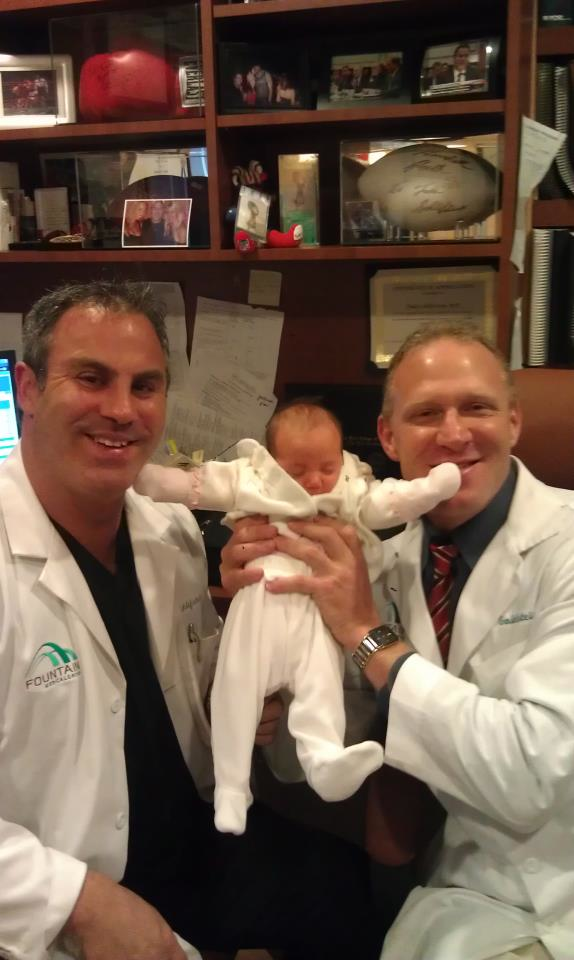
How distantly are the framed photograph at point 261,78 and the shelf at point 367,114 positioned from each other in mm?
37

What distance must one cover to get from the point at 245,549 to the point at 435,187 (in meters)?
0.98

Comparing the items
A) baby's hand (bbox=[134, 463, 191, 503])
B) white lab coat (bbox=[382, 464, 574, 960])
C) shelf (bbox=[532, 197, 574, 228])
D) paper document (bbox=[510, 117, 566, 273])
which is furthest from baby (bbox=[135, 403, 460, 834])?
shelf (bbox=[532, 197, 574, 228])

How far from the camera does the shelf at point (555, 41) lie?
5.83 feet

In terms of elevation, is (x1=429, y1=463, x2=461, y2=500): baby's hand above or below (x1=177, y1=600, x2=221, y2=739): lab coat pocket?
above

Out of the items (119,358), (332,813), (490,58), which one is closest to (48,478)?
(119,358)

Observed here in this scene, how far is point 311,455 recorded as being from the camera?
3.99ft

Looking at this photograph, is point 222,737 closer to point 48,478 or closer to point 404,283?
point 48,478

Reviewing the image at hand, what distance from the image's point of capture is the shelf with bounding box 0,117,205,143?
1725 millimetres

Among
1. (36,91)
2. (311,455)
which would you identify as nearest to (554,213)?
(311,455)

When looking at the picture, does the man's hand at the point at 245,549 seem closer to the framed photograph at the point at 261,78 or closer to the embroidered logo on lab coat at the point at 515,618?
the embroidered logo on lab coat at the point at 515,618

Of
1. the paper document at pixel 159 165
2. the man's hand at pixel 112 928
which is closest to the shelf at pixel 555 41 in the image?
the paper document at pixel 159 165

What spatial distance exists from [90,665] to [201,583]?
1.10ft

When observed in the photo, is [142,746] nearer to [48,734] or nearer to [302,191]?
[48,734]

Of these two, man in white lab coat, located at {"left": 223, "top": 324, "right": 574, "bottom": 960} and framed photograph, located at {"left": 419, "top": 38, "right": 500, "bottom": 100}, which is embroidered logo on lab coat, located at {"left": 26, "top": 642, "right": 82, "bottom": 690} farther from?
framed photograph, located at {"left": 419, "top": 38, "right": 500, "bottom": 100}
